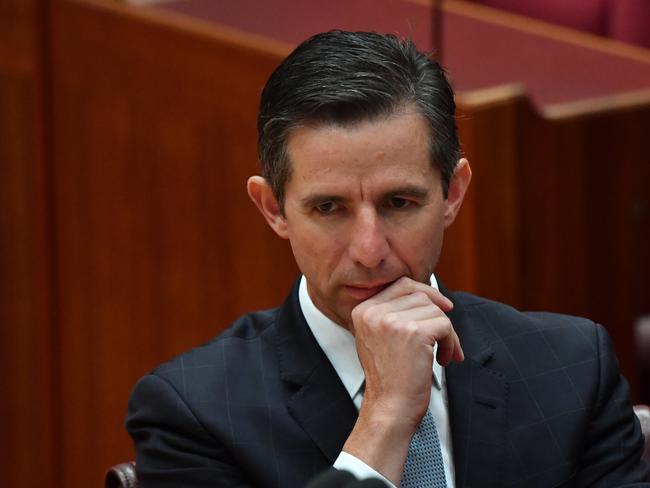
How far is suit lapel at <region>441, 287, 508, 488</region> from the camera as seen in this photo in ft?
3.81

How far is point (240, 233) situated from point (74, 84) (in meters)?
0.40

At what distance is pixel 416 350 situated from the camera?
3.61 ft

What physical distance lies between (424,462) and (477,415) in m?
0.08

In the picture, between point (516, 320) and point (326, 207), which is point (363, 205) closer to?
point (326, 207)

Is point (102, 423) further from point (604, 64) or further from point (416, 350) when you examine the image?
point (604, 64)

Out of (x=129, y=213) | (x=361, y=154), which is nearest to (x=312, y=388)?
(x=361, y=154)

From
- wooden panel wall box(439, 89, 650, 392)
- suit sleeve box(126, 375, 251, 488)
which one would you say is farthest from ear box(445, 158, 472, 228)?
wooden panel wall box(439, 89, 650, 392)

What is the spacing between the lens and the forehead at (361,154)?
110 centimetres

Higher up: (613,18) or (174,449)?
(613,18)

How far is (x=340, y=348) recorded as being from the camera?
1214 mm

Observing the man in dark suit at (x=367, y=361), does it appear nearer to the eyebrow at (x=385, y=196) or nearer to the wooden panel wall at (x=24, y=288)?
the eyebrow at (x=385, y=196)

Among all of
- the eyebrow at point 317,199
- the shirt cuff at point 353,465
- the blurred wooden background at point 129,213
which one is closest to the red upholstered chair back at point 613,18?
the blurred wooden background at point 129,213

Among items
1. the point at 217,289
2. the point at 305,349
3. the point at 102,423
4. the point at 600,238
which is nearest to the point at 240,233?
the point at 217,289

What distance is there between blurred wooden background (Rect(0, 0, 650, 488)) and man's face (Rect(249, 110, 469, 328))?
0.95 m
